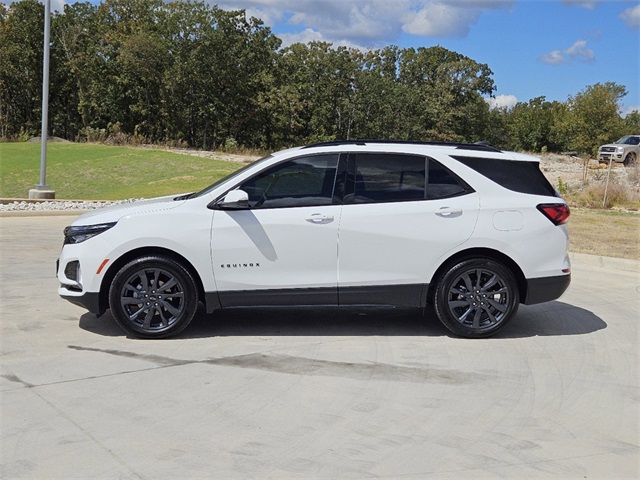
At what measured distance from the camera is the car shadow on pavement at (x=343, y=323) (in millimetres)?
7430

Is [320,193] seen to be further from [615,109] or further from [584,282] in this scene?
[615,109]

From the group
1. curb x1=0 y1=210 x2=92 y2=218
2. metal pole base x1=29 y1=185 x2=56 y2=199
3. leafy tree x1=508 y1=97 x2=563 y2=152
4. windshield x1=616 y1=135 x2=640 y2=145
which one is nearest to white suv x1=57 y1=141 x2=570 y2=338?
curb x1=0 y1=210 x2=92 y2=218

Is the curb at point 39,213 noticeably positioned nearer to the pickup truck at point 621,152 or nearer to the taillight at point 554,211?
the taillight at point 554,211

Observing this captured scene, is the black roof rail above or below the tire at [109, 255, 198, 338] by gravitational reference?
above

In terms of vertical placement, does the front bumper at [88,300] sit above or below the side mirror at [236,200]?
below

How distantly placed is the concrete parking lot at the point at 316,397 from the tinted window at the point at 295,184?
1315 mm

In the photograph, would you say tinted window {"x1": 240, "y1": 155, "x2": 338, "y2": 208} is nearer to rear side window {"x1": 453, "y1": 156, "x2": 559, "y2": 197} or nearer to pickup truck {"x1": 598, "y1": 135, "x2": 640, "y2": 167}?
rear side window {"x1": 453, "y1": 156, "x2": 559, "y2": 197}

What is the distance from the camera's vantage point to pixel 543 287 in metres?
7.26

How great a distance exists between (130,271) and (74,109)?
2809 inches

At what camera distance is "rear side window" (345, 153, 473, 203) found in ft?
23.5

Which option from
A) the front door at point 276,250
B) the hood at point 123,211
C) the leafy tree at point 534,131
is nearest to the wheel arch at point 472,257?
the front door at point 276,250

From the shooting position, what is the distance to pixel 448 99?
81.2 m

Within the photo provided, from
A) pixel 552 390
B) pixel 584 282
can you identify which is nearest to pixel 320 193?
pixel 552 390

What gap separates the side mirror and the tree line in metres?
56.4
